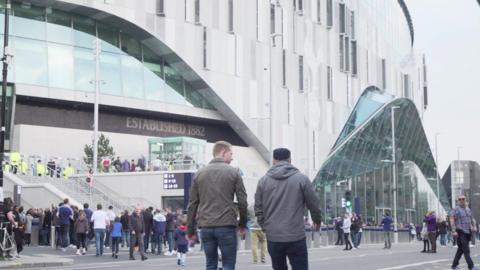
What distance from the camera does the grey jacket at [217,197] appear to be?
8.27 metres

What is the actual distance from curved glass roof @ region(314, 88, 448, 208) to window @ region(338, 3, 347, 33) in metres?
7.15

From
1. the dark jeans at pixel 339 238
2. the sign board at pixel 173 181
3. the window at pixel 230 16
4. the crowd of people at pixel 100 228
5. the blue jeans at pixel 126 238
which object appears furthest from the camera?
the window at pixel 230 16

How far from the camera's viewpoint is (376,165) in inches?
2928

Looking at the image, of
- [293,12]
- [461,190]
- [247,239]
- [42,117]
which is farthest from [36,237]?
[461,190]

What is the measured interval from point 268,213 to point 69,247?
23092 mm

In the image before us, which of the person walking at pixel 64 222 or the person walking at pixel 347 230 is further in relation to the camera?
the person walking at pixel 347 230

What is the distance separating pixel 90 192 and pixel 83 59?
15.4 metres

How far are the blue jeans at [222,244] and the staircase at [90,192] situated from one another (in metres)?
30.2

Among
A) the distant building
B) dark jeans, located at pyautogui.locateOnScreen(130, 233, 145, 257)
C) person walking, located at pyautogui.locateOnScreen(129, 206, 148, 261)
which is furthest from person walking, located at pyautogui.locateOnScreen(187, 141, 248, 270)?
the distant building

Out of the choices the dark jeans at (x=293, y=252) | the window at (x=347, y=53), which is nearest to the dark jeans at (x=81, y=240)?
the dark jeans at (x=293, y=252)

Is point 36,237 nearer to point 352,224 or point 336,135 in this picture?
point 352,224

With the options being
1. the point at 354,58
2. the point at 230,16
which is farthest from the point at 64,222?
the point at 354,58

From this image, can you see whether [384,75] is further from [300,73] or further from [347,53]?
[300,73]

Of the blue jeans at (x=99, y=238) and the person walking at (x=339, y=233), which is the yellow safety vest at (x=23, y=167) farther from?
the blue jeans at (x=99, y=238)
